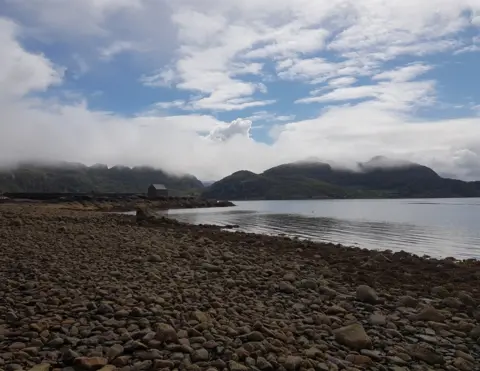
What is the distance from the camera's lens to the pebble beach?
6.63 meters

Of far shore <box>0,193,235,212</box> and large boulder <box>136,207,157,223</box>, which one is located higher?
large boulder <box>136,207,157,223</box>

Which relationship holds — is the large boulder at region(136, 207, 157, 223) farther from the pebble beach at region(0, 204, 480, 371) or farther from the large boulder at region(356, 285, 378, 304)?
the large boulder at region(356, 285, 378, 304)

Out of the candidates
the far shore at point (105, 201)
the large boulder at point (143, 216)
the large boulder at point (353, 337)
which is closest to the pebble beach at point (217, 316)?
the large boulder at point (353, 337)

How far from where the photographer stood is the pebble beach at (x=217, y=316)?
21.7ft

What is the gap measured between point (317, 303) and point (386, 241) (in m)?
27.9

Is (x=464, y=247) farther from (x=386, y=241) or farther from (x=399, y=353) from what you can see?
(x=399, y=353)

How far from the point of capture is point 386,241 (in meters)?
36.2

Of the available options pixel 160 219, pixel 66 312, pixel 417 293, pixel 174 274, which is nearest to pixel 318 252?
pixel 417 293

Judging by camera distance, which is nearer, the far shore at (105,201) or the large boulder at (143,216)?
the large boulder at (143,216)

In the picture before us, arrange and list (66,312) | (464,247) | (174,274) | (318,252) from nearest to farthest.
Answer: (66,312), (174,274), (318,252), (464,247)

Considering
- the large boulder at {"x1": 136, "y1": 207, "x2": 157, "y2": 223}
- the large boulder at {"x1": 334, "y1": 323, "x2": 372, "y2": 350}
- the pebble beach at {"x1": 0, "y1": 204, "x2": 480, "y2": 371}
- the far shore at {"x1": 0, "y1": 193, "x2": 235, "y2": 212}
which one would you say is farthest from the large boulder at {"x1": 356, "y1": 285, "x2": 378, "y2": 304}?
the far shore at {"x1": 0, "y1": 193, "x2": 235, "y2": 212}

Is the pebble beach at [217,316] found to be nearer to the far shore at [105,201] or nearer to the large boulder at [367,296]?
the large boulder at [367,296]

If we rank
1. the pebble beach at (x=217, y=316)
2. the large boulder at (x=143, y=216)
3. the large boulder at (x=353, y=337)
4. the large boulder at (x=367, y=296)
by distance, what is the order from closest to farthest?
the pebble beach at (x=217, y=316), the large boulder at (x=353, y=337), the large boulder at (x=367, y=296), the large boulder at (x=143, y=216)

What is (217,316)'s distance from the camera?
8.62m
